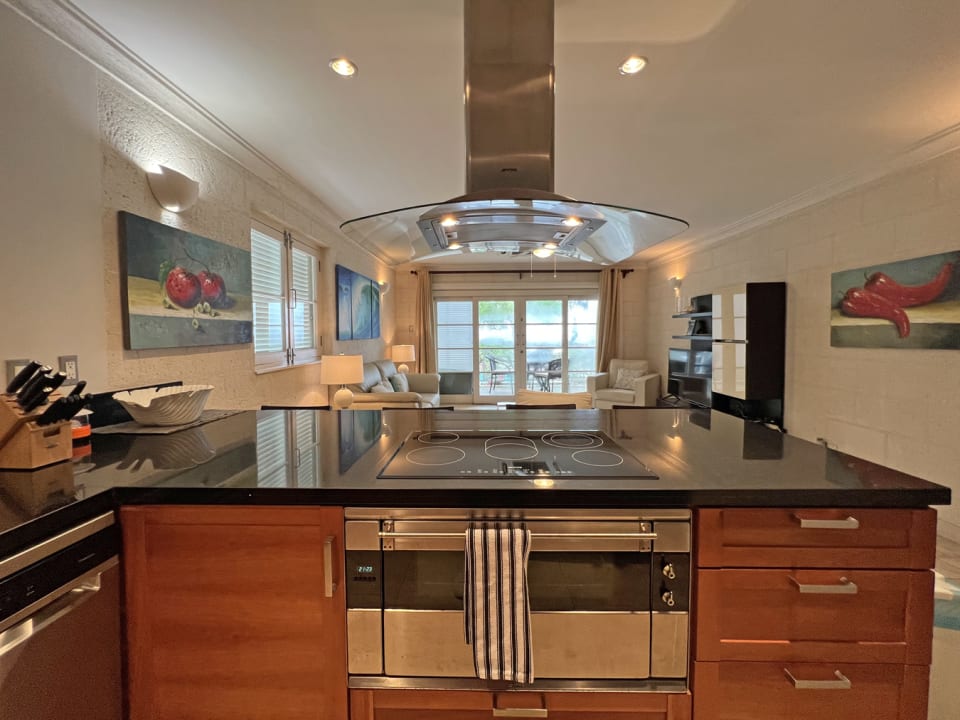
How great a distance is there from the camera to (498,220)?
1.39 meters

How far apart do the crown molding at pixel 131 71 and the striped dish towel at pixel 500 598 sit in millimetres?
2263

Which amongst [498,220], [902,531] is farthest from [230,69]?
[902,531]

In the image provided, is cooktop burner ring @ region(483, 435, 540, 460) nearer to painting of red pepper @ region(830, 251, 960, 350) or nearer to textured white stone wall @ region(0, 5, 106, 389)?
textured white stone wall @ region(0, 5, 106, 389)

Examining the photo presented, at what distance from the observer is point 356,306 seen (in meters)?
5.03

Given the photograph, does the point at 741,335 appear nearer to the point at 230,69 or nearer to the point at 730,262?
the point at 730,262

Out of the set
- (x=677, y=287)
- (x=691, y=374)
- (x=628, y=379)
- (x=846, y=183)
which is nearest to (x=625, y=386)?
(x=628, y=379)

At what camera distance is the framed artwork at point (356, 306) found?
4.55m

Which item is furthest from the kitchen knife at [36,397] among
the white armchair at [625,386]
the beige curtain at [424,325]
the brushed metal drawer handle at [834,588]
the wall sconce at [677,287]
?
the wall sconce at [677,287]

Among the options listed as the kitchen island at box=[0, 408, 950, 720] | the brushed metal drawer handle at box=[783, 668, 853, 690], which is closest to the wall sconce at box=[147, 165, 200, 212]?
the kitchen island at box=[0, 408, 950, 720]

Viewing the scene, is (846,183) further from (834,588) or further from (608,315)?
(608,315)

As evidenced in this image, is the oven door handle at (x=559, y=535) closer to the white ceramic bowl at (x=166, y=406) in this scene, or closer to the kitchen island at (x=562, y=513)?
the kitchen island at (x=562, y=513)

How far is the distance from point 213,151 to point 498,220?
7.02ft

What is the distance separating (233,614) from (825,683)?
1.41 m

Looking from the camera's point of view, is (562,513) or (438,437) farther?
(438,437)
